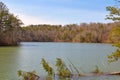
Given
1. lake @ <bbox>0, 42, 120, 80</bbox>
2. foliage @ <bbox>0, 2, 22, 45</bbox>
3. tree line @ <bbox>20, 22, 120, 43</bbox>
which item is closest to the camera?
lake @ <bbox>0, 42, 120, 80</bbox>

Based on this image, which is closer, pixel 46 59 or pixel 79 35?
pixel 46 59

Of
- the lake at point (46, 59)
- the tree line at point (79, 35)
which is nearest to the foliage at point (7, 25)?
the lake at point (46, 59)

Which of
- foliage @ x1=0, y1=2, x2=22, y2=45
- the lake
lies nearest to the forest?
foliage @ x1=0, y1=2, x2=22, y2=45

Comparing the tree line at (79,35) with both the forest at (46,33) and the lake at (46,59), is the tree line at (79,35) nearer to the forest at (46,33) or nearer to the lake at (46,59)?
the forest at (46,33)

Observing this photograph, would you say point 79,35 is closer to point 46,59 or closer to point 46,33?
point 46,33

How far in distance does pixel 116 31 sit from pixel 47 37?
105 m

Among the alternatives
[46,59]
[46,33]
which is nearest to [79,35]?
[46,33]

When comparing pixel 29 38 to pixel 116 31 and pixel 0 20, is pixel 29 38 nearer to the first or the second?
pixel 0 20

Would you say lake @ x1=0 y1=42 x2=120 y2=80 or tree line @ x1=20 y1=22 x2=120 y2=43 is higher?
lake @ x1=0 y1=42 x2=120 y2=80

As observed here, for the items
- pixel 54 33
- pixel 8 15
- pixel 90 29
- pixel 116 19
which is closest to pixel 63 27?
pixel 54 33

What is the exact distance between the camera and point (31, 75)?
27.7 feet

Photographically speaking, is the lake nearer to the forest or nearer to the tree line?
the forest

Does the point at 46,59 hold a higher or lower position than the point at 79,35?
higher

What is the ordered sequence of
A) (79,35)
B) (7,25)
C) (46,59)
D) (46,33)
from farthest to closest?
1. (46,33)
2. (79,35)
3. (7,25)
4. (46,59)
